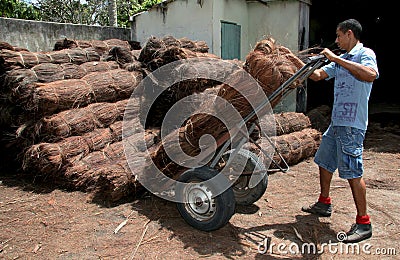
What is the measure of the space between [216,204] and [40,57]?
3.84 meters

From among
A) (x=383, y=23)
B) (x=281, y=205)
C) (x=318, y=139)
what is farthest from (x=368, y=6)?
(x=281, y=205)

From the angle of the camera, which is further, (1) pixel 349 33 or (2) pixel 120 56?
(2) pixel 120 56

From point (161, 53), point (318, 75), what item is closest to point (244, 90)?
point (318, 75)

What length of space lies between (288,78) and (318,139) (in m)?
3.40

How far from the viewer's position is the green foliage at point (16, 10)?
11709 mm

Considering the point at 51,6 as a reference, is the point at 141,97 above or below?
below

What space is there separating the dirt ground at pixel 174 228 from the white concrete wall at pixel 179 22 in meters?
5.00

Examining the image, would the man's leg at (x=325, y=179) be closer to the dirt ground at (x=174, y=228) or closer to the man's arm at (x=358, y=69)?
the dirt ground at (x=174, y=228)

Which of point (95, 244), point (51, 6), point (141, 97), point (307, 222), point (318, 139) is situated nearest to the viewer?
point (95, 244)

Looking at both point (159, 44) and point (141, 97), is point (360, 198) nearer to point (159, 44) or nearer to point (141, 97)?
point (141, 97)

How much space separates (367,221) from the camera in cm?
348

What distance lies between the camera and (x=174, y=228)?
367 centimetres

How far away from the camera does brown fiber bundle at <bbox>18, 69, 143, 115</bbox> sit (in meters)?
4.89

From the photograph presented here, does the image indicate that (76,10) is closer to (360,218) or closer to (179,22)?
(179,22)
